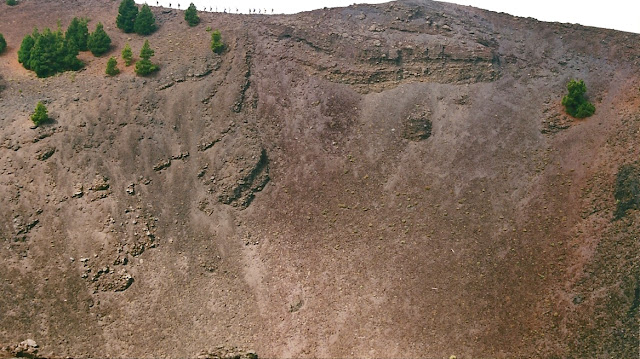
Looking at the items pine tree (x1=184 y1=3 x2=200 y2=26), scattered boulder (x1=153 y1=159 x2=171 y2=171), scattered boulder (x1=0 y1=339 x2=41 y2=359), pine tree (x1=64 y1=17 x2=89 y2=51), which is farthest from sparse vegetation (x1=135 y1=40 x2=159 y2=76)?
scattered boulder (x1=0 y1=339 x2=41 y2=359)

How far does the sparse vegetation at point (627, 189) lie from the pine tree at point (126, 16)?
51.6 metres

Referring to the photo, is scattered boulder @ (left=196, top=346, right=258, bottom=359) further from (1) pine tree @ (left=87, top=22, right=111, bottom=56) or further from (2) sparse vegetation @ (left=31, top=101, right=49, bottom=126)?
(1) pine tree @ (left=87, top=22, right=111, bottom=56)

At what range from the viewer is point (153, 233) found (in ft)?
146

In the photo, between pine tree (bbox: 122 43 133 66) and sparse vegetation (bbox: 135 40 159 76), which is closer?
sparse vegetation (bbox: 135 40 159 76)

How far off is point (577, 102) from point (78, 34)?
2001 inches

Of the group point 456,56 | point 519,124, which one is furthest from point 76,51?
point 519,124

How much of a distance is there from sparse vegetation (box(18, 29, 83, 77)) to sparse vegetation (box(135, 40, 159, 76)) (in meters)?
7.02

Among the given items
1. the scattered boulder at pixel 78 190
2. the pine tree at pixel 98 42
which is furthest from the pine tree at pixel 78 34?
the scattered boulder at pixel 78 190

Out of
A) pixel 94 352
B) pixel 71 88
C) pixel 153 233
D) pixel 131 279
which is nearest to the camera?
pixel 94 352

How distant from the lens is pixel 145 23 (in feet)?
201

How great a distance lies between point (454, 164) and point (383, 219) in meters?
8.54

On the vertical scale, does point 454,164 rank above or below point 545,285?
above

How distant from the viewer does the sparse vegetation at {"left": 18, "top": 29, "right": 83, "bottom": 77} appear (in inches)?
2207

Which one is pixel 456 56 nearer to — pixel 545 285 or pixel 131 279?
pixel 545 285
